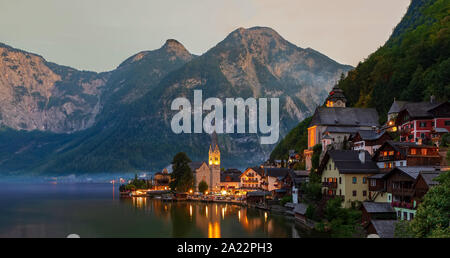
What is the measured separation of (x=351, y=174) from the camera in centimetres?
5284

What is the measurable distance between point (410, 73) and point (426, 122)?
1264 inches

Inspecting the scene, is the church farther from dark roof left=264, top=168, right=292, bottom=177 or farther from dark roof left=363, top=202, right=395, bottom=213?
dark roof left=363, top=202, right=395, bottom=213

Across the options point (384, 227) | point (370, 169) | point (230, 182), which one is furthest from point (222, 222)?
point (230, 182)

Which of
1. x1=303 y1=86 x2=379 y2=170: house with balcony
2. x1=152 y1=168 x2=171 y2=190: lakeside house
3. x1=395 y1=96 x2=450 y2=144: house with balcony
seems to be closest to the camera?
x1=395 y1=96 x2=450 y2=144: house with balcony

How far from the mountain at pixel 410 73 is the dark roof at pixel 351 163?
2110 centimetres

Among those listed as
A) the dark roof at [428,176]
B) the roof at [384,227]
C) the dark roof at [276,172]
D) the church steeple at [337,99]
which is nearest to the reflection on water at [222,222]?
the roof at [384,227]

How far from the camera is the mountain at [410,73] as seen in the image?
73062mm

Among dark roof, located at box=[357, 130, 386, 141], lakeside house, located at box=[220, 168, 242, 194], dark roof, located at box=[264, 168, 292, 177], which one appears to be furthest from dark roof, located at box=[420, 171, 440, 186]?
lakeside house, located at box=[220, 168, 242, 194]

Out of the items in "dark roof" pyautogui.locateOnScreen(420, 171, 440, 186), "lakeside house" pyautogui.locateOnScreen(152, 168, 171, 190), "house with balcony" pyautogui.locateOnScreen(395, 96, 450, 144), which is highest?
"house with balcony" pyautogui.locateOnScreen(395, 96, 450, 144)

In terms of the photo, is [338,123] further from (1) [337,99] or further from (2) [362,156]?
(2) [362,156]

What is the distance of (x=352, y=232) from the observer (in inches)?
1775

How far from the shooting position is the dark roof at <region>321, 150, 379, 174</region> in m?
52.7

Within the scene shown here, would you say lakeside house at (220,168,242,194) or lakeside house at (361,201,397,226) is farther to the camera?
lakeside house at (220,168,242,194)

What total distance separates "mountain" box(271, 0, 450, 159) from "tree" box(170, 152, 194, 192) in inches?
1283
